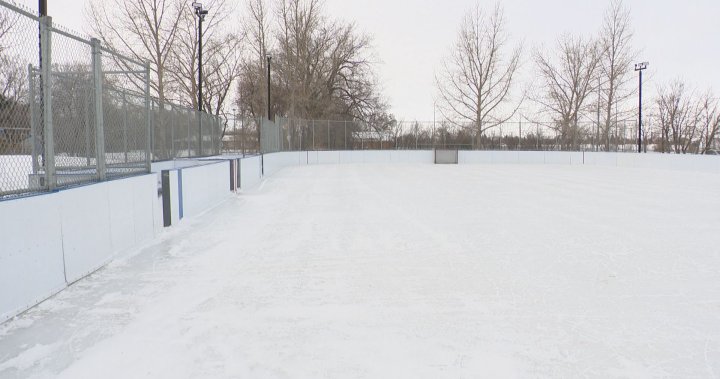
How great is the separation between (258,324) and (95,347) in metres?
1.18

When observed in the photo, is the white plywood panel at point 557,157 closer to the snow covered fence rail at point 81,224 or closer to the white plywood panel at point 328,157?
the white plywood panel at point 328,157

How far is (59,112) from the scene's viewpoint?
5910mm

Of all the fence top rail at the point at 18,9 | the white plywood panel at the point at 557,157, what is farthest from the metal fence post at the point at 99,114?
the white plywood panel at the point at 557,157

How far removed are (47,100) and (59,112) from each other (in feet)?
2.29

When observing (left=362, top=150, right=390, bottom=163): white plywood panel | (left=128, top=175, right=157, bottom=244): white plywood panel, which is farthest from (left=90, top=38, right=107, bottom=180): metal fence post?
(left=362, top=150, right=390, bottom=163): white plywood panel

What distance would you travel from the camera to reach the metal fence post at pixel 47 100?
→ 17.1 ft

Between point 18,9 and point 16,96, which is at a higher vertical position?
point 18,9

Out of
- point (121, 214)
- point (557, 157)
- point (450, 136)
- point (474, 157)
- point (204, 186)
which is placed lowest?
point (121, 214)

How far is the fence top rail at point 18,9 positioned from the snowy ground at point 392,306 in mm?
2570

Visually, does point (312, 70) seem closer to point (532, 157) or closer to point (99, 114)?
point (532, 157)

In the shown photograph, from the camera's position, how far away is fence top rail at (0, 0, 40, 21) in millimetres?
4485

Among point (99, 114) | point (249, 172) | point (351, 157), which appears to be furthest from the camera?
point (351, 157)

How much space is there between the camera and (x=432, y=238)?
26.6 feet

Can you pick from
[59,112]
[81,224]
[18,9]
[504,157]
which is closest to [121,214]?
[81,224]
